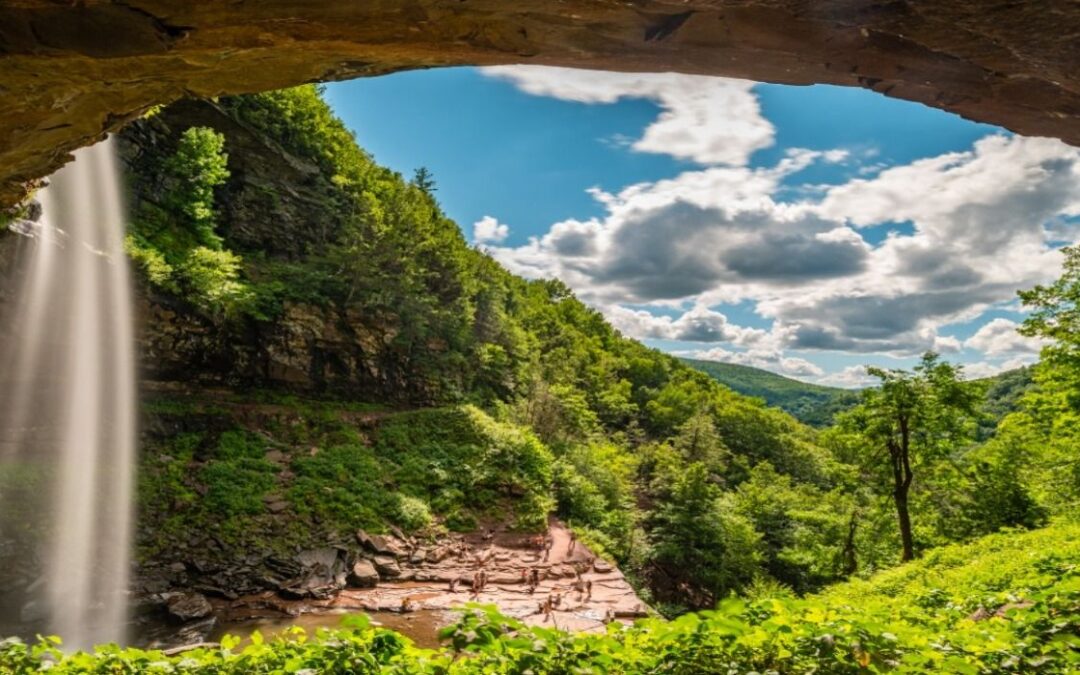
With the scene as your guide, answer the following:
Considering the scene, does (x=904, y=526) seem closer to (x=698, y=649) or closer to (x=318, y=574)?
(x=698, y=649)

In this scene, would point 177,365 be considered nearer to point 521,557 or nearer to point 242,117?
point 521,557

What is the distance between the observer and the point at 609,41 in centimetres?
378

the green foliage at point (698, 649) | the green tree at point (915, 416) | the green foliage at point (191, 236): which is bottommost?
the green foliage at point (698, 649)

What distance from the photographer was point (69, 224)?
68.7 ft

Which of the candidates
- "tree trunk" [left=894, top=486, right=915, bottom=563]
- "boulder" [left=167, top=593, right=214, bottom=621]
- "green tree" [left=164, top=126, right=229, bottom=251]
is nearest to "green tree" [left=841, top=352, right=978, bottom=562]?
"tree trunk" [left=894, top=486, right=915, bottom=563]

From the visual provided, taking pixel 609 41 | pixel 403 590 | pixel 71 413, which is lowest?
pixel 403 590

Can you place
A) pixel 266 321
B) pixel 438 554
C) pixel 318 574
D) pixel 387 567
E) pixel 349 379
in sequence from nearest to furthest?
pixel 318 574
pixel 387 567
pixel 438 554
pixel 266 321
pixel 349 379

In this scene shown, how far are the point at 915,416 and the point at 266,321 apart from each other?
2811 cm

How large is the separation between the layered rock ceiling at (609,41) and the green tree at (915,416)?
1613 centimetres

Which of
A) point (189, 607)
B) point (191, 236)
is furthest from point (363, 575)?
point (191, 236)

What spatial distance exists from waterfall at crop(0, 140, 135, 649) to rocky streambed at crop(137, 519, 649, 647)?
1601mm

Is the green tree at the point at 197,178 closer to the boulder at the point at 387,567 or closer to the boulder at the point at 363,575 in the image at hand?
the boulder at the point at 387,567

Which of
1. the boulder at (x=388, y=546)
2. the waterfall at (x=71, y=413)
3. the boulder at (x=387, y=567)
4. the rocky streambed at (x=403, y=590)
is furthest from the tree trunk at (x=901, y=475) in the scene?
the waterfall at (x=71, y=413)

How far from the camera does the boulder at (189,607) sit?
12.9 metres
